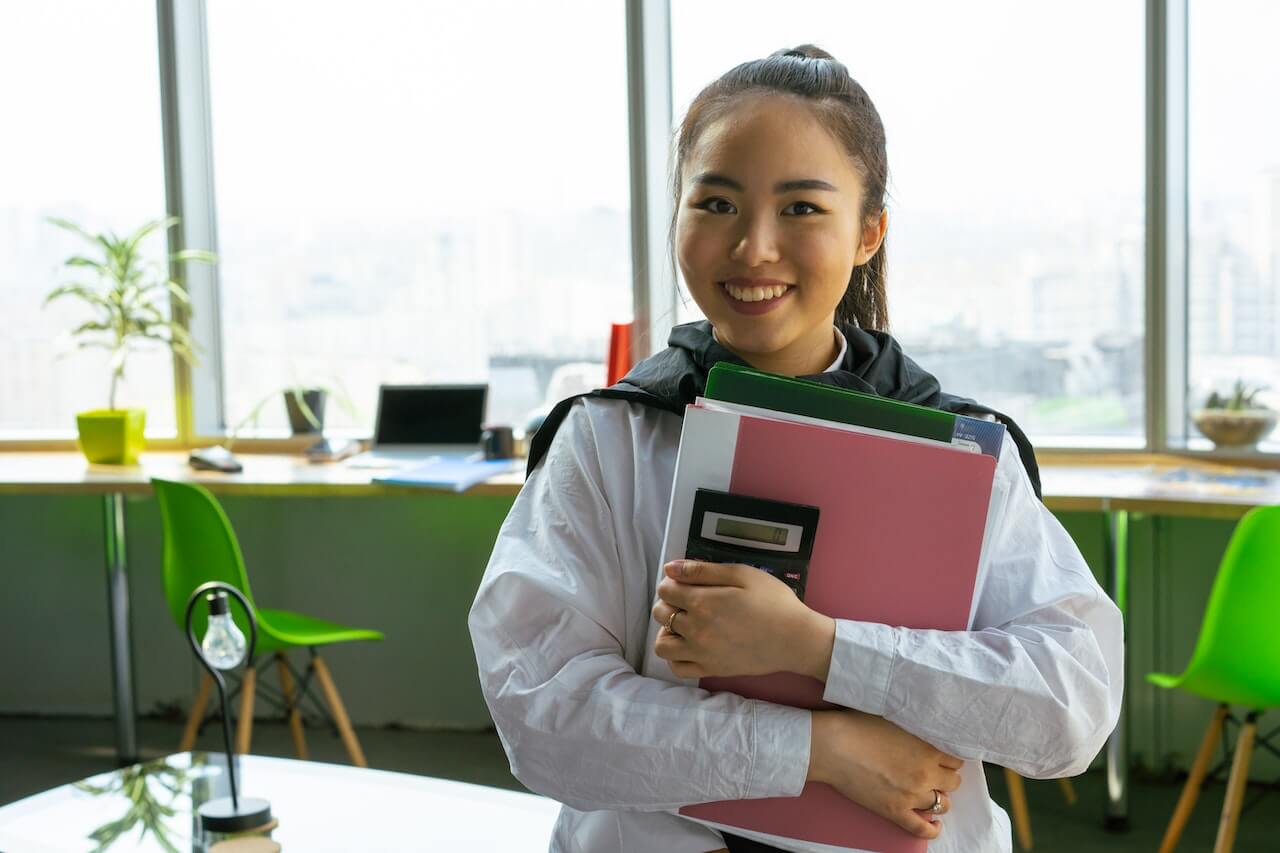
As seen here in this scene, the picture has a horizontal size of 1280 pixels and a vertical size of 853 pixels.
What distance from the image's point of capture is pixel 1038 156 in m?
3.54

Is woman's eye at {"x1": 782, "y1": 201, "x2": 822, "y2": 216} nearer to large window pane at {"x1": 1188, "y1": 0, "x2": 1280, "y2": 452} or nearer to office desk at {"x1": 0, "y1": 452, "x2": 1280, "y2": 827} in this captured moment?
office desk at {"x1": 0, "y1": 452, "x2": 1280, "y2": 827}

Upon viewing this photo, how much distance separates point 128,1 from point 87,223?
29.3 inches

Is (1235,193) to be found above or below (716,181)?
above

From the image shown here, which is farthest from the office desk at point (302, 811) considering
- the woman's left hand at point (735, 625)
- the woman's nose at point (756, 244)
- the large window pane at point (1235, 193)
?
the large window pane at point (1235, 193)

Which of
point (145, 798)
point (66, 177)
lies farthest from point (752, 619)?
point (66, 177)

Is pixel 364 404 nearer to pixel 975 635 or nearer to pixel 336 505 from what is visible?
pixel 336 505

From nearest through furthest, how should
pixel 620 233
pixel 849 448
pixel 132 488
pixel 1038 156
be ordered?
pixel 849 448 → pixel 132 488 → pixel 1038 156 → pixel 620 233

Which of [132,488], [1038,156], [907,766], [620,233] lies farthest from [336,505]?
[907,766]

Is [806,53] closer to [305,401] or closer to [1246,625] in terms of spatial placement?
[1246,625]

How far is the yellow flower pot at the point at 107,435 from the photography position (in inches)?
147

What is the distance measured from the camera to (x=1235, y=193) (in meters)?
3.38

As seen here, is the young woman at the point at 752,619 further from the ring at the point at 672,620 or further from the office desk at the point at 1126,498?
the office desk at the point at 1126,498

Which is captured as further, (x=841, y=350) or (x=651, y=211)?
(x=651, y=211)

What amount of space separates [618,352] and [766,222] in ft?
7.98
